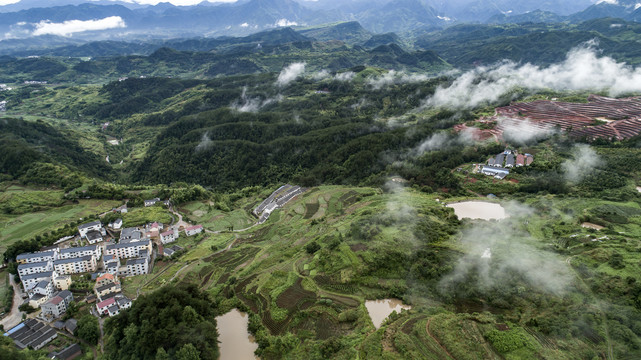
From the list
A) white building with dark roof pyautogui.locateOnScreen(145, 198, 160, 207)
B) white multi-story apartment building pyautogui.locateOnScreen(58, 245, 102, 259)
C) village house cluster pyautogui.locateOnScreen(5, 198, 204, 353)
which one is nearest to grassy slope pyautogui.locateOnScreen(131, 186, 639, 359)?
village house cluster pyautogui.locateOnScreen(5, 198, 204, 353)

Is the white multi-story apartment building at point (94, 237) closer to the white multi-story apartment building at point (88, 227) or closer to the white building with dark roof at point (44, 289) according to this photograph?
the white multi-story apartment building at point (88, 227)

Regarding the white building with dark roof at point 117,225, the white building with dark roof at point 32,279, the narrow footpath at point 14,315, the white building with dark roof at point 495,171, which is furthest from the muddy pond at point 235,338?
the white building with dark roof at point 495,171

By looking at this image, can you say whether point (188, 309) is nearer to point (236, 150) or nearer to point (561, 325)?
point (561, 325)

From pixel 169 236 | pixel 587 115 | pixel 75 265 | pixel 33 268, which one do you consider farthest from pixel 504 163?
pixel 33 268

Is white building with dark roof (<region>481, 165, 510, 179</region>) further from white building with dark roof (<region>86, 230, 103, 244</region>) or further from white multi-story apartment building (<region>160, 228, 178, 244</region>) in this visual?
white building with dark roof (<region>86, 230, 103, 244</region>)

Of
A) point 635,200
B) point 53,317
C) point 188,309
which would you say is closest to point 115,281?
point 53,317
